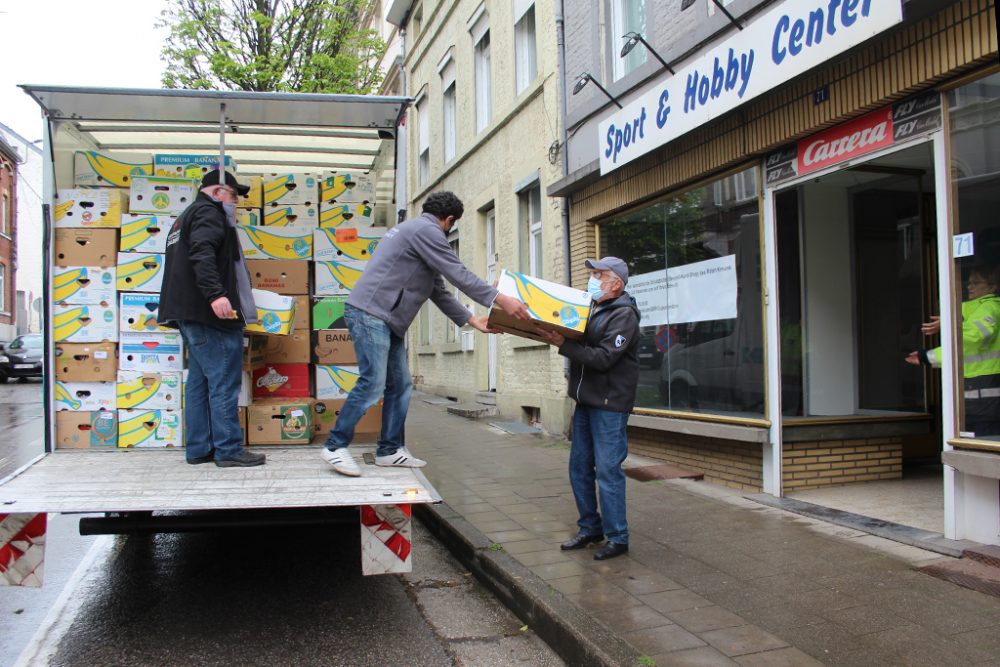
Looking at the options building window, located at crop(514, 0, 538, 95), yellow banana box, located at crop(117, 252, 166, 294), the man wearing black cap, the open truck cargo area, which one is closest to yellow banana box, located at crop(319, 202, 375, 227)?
the open truck cargo area

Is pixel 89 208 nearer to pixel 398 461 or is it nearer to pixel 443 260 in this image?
pixel 443 260

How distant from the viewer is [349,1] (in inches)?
686

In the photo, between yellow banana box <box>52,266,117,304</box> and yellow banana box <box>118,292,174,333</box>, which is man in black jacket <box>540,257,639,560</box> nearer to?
yellow banana box <box>118,292,174,333</box>

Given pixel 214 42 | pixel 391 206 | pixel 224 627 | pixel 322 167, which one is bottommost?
pixel 224 627

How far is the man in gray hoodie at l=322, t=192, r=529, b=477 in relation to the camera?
15.8 ft

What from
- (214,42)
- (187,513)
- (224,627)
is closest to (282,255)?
(187,513)

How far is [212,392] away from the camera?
4.85 meters

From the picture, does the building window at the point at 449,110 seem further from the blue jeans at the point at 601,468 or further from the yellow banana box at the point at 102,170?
the blue jeans at the point at 601,468

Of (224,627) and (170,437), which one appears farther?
(170,437)

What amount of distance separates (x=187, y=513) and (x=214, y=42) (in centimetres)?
1475

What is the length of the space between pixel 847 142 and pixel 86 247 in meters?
5.26

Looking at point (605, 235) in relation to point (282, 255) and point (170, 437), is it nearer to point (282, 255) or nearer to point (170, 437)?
point (282, 255)

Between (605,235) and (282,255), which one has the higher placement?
(605,235)

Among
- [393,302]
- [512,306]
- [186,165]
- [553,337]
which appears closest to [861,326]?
[553,337]
